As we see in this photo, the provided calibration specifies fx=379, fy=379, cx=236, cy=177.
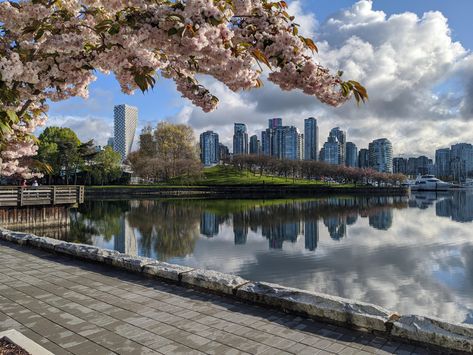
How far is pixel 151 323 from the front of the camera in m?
5.20

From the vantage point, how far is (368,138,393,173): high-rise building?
176 metres

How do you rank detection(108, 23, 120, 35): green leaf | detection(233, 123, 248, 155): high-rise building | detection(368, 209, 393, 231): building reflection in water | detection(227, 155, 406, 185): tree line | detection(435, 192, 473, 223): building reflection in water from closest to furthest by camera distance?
1. detection(108, 23, 120, 35): green leaf
2. detection(368, 209, 393, 231): building reflection in water
3. detection(435, 192, 473, 223): building reflection in water
4. detection(227, 155, 406, 185): tree line
5. detection(233, 123, 248, 155): high-rise building

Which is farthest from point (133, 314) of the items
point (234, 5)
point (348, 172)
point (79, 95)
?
point (348, 172)

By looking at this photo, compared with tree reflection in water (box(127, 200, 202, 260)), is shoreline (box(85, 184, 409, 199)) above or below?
above

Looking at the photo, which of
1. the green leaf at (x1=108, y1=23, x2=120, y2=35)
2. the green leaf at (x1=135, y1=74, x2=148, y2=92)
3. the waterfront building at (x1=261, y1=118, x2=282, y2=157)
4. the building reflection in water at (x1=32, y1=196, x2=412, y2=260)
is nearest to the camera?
the green leaf at (x1=108, y1=23, x2=120, y2=35)

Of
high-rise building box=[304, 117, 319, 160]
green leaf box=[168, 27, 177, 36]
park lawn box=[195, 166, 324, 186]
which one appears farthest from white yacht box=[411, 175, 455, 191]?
green leaf box=[168, 27, 177, 36]

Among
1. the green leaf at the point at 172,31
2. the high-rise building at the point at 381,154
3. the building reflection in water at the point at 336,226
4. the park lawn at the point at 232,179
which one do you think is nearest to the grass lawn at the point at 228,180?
the park lawn at the point at 232,179

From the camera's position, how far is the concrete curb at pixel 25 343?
3.88 m

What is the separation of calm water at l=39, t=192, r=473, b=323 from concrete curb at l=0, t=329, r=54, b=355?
9.87 meters

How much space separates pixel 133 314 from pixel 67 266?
160 inches

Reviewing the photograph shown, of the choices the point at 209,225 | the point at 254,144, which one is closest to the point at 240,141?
the point at 254,144

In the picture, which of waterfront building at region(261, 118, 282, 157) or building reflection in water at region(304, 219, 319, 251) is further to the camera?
waterfront building at region(261, 118, 282, 157)

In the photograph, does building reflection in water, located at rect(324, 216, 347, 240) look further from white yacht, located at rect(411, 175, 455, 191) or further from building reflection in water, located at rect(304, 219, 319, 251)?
white yacht, located at rect(411, 175, 455, 191)

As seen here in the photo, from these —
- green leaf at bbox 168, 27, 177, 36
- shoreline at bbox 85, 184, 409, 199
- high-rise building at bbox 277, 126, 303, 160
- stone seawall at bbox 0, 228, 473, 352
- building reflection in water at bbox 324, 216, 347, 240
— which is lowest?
building reflection in water at bbox 324, 216, 347, 240
